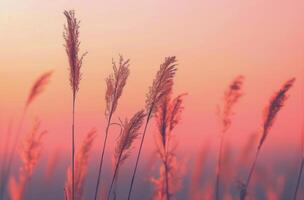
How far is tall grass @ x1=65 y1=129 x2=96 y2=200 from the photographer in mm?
3686

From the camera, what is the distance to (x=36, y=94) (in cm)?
481

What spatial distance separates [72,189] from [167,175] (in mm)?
835

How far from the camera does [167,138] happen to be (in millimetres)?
3906

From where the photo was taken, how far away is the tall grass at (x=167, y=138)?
3.89 meters

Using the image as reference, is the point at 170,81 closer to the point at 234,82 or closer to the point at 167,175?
the point at 167,175

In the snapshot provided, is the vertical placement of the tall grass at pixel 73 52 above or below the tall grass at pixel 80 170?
above

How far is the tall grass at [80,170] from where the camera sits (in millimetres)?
3686

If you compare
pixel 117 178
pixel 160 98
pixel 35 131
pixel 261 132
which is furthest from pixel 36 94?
pixel 261 132

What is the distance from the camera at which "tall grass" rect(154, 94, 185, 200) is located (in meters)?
3.89

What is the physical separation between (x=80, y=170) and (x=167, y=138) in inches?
26.0

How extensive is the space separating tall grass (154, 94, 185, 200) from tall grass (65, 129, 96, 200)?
0.56 m

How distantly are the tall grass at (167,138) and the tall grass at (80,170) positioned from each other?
0.56m

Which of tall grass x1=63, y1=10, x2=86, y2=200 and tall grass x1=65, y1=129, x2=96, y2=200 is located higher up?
tall grass x1=63, y1=10, x2=86, y2=200

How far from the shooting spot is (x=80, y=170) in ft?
12.8
